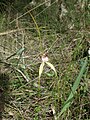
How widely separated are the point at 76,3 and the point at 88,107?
800 mm

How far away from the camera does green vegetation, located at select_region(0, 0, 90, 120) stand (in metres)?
1.56

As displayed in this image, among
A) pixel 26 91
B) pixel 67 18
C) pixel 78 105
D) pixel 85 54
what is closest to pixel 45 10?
pixel 67 18

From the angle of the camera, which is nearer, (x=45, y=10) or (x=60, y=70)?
(x=60, y=70)

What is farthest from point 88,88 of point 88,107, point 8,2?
point 8,2

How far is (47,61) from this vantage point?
4.34 ft

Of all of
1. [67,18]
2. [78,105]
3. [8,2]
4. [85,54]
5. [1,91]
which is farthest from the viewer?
[8,2]

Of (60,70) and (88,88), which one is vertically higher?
(60,70)


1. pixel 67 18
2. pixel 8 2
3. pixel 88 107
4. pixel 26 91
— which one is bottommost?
pixel 88 107

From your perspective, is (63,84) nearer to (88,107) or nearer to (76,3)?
(88,107)

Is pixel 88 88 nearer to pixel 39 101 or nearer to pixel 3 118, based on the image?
pixel 39 101

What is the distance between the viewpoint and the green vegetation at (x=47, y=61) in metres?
1.56

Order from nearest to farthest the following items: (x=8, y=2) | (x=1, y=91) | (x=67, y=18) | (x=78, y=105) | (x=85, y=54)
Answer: (x=78, y=105)
(x=1, y=91)
(x=85, y=54)
(x=67, y=18)
(x=8, y=2)

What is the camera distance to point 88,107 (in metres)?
1.55

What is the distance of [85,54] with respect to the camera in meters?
1.81
